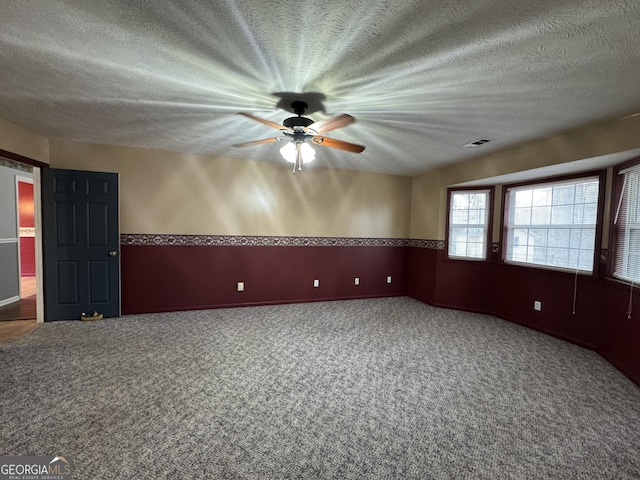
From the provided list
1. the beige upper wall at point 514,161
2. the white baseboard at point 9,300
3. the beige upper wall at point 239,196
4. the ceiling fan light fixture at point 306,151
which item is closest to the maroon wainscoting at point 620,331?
the beige upper wall at point 514,161

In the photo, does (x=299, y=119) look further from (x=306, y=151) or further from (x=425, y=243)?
(x=425, y=243)

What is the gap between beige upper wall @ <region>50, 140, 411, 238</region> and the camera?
411 centimetres

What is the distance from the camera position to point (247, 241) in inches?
186

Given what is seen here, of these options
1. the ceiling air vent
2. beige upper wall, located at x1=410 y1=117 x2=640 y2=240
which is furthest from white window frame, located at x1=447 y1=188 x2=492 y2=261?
the ceiling air vent

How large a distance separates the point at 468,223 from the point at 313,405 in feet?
12.8

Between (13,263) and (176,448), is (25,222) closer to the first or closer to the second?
(13,263)

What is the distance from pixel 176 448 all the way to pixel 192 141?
3.24m

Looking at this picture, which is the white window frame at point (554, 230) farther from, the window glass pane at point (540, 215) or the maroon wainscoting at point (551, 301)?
the maroon wainscoting at point (551, 301)

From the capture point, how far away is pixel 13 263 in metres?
4.82

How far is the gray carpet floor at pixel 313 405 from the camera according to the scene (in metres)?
1.65

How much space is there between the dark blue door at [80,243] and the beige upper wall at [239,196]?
24 cm

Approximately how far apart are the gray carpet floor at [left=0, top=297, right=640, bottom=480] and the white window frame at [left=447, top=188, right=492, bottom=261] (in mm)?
1480

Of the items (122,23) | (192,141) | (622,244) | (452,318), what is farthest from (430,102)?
(452,318)

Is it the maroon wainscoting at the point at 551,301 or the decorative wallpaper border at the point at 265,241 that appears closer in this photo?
the maroon wainscoting at the point at 551,301
